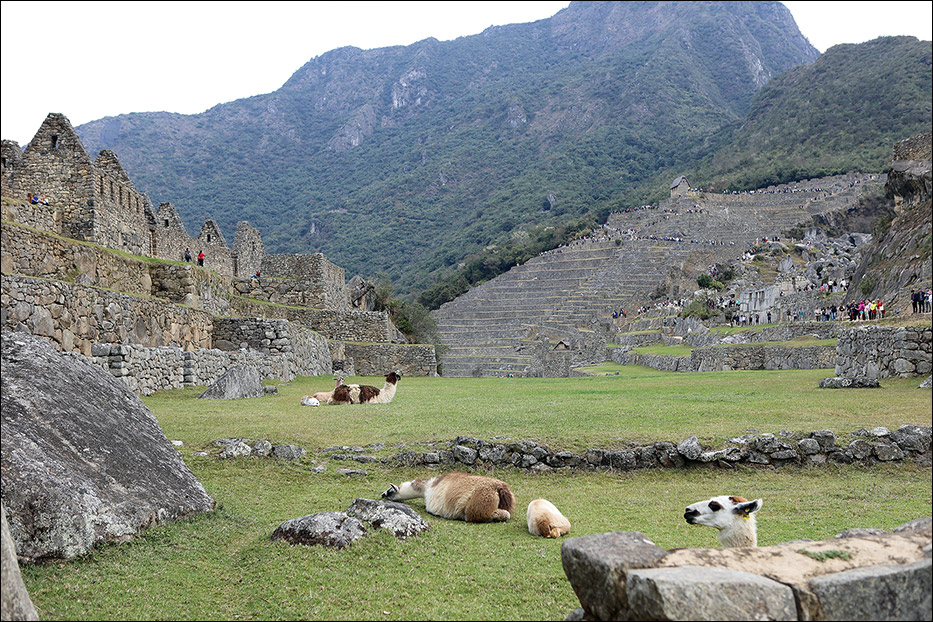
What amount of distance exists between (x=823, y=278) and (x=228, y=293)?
40.1m

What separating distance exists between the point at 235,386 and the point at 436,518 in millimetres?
8626

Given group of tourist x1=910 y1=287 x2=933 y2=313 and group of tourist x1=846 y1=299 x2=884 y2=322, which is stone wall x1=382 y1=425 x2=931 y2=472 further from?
group of tourist x1=846 y1=299 x2=884 y2=322

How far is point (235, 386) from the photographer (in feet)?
45.1

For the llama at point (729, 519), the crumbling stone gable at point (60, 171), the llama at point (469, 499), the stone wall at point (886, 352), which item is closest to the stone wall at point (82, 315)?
the crumbling stone gable at point (60, 171)

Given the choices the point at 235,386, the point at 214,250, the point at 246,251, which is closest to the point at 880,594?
the point at 235,386

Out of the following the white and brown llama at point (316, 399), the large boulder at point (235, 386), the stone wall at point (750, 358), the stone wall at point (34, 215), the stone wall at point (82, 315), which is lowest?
the stone wall at point (750, 358)

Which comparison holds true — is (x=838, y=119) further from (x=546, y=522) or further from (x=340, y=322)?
(x=546, y=522)

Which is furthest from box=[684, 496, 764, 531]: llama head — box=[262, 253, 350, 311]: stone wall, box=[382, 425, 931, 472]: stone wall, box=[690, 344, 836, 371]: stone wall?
box=[262, 253, 350, 311]: stone wall

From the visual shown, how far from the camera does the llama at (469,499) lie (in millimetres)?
6215

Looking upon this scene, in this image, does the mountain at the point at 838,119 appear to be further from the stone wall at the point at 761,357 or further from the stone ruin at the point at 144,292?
the stone ruin at the point at 144,292

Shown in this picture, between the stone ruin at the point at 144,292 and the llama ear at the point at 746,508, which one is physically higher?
the stone ruin at the point at 144,292

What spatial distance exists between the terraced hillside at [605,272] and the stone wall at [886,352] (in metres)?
30.4

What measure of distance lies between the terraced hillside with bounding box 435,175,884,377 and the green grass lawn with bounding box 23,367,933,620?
116ft

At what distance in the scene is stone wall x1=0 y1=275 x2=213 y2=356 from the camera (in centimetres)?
1084
